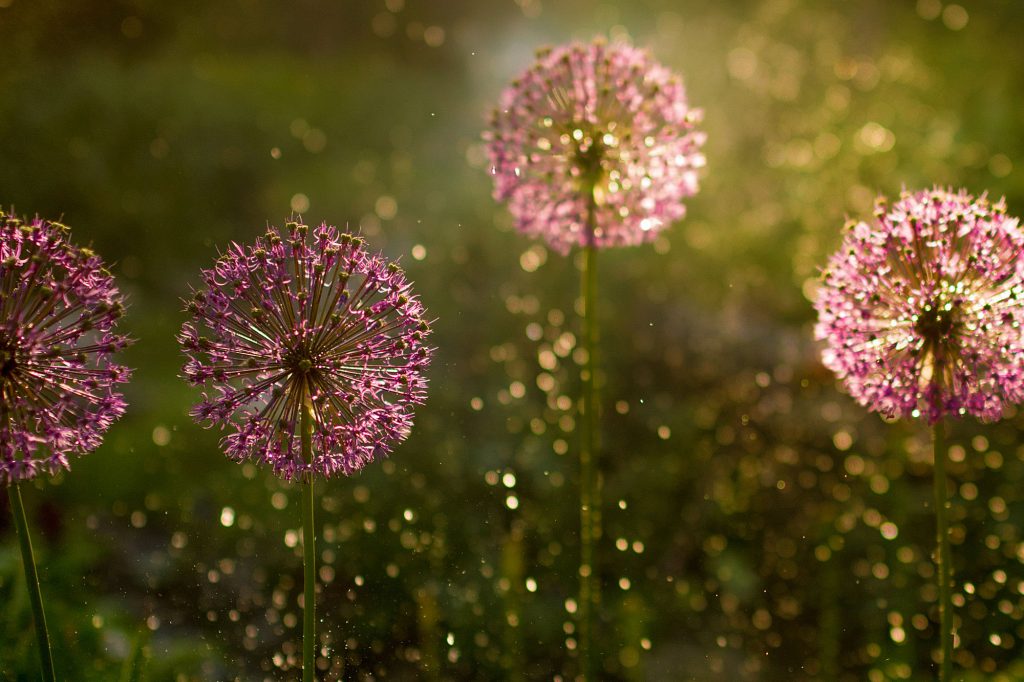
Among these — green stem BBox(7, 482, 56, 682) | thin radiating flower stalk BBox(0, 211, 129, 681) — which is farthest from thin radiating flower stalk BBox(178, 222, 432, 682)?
green stem BBox(7, 482, 56, 682)

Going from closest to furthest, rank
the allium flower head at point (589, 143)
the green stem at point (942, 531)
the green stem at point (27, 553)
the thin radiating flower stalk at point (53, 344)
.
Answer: the green stem at point (27, 553), the thin radiating flower stalk at point (53, 344), the green stem at point (942, 531), the allium flower head at point (589, 143)

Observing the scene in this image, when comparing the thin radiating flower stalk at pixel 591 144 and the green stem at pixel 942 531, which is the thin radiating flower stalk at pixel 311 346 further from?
the green stem at pixel 942 531

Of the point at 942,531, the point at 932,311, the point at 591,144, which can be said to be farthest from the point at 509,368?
the point at 942,531

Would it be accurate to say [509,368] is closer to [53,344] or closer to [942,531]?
[942,531]

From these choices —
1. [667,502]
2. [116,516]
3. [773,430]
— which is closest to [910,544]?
[773,430]

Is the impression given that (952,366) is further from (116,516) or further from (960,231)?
(116,516)

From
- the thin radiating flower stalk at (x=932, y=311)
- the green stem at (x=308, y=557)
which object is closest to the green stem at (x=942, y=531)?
the thin radiating flower stalk at (x=932, y=311)

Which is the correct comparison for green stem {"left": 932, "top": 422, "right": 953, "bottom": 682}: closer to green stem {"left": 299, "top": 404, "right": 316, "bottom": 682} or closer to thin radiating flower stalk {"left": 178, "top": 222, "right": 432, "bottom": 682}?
thin radiating flower stalk {"left": 178, "top": 222, "right": 432, "bottom": 682}
